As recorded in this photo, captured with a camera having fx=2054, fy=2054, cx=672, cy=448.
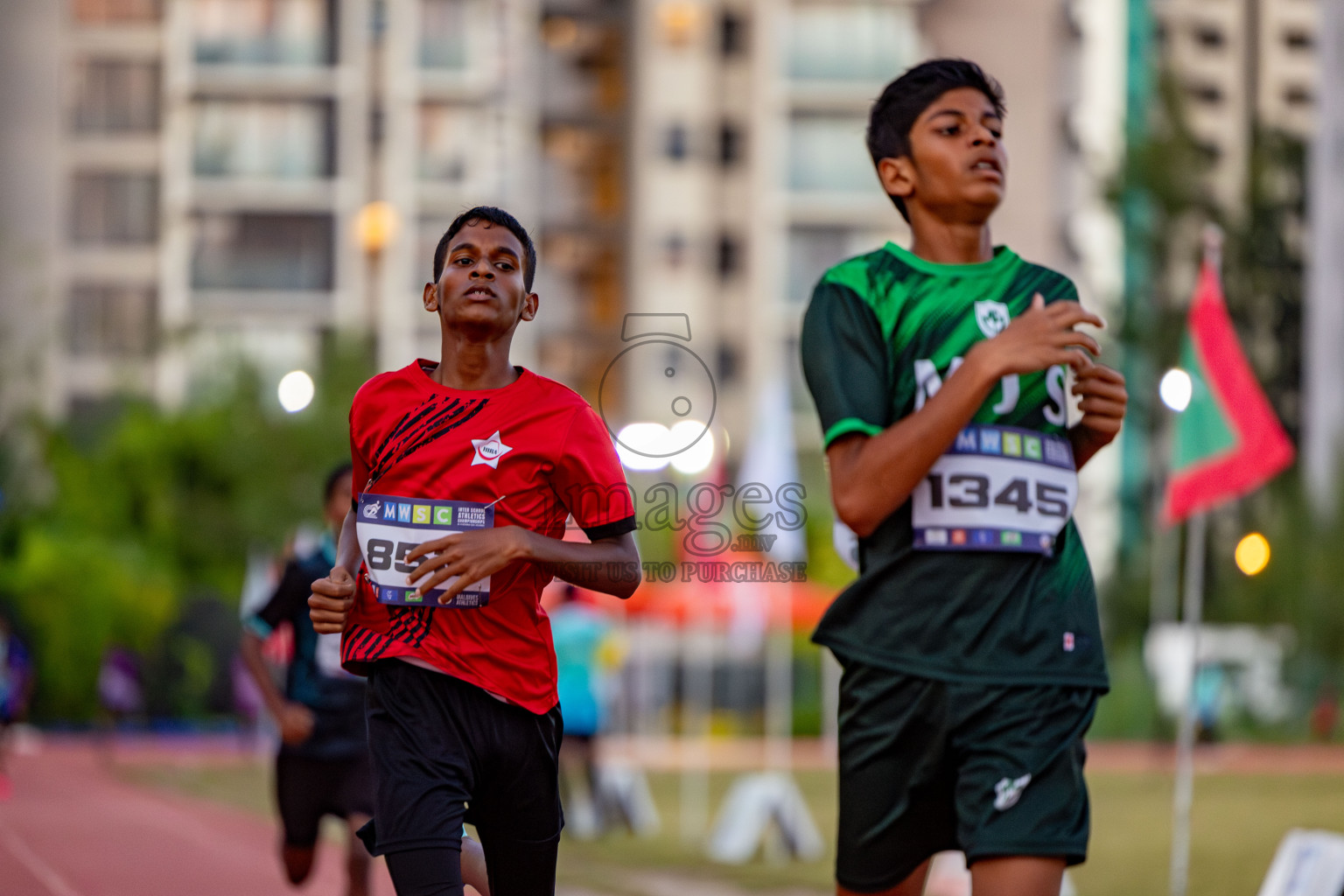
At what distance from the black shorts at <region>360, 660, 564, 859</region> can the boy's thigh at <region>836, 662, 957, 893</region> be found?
746mm

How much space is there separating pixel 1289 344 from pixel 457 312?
43078mm

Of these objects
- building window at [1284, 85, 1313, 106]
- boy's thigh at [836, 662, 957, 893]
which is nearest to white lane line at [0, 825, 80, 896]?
boy's thigh at [836, 662, 957, 893]

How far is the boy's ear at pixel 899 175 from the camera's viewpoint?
4.34 meters

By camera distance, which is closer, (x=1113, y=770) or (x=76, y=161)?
(x=1113, y=770)

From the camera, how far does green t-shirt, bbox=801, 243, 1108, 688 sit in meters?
4.08

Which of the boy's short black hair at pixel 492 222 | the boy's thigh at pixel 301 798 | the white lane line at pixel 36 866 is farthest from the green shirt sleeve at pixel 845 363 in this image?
the white lane line at pixel 36 866

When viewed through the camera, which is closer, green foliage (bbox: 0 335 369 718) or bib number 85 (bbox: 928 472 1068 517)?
bib number 85 (bbox: 928 472 1068 517)

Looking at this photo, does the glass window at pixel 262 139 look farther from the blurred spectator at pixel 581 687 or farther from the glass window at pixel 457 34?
the blurred spectator at pixel 581 687

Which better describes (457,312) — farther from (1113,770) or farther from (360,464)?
(1113,770)

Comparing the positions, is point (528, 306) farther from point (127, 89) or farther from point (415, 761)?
point (127, 89)

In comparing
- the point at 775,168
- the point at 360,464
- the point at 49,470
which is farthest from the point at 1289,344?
the point at 360,464

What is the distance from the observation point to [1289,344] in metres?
45.3

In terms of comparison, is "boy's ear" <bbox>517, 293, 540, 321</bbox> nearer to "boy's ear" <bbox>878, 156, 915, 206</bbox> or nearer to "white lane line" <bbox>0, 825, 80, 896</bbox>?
"boy's ear" <bbox>878, 156, 915, 206</bbox>

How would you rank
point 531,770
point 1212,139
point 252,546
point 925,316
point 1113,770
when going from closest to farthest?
point 925,316 → point 531,770 → point 1113,770 → point 252,546 → point 1212,139
